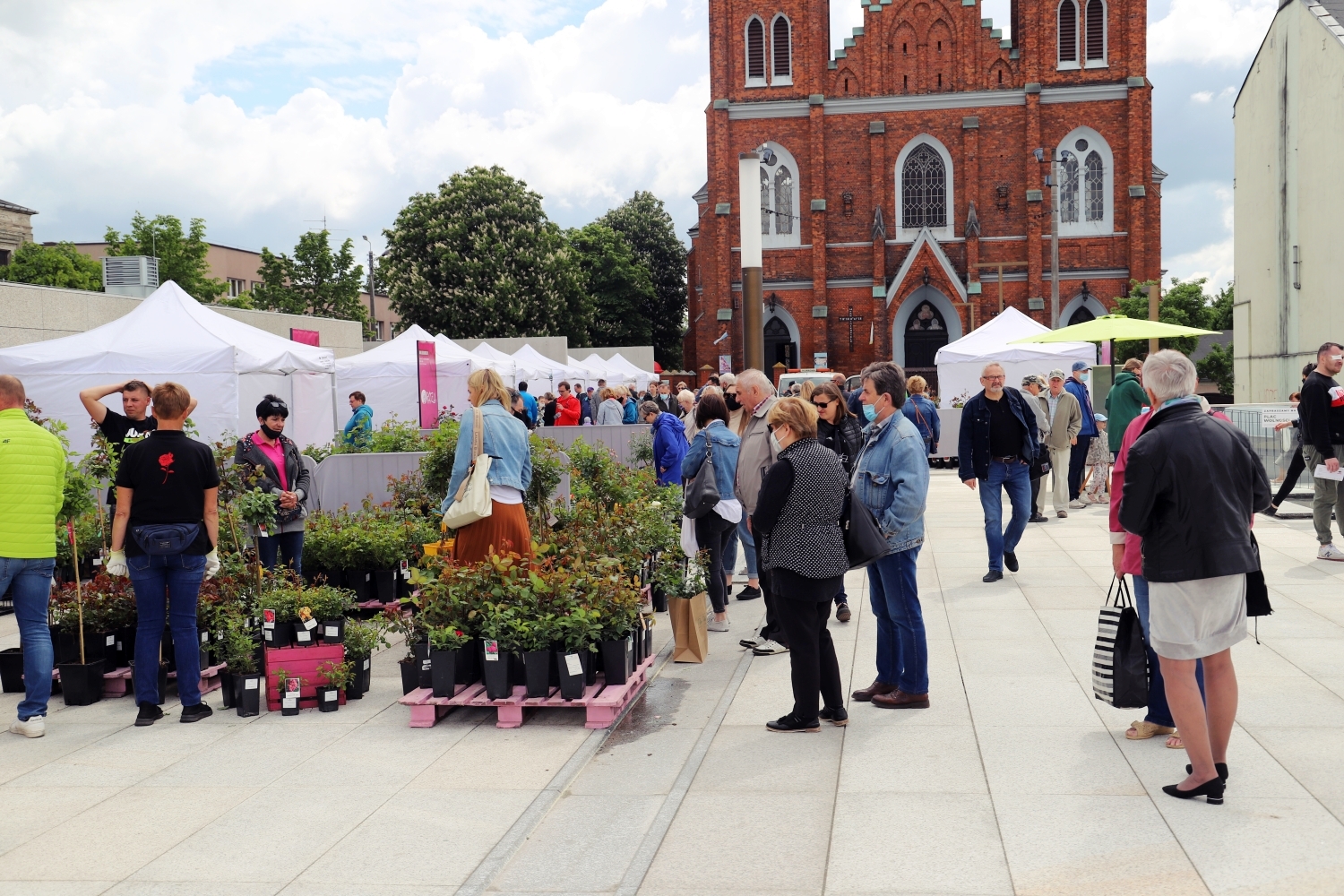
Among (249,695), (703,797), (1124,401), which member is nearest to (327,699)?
(249,695)

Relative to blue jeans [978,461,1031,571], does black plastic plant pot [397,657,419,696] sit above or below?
below

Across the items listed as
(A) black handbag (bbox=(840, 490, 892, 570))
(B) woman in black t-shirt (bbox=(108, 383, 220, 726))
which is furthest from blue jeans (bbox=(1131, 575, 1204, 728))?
(B) woman in black t-shirt (bbox=(108, 383, 220, 726))

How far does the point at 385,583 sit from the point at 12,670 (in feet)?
9.40

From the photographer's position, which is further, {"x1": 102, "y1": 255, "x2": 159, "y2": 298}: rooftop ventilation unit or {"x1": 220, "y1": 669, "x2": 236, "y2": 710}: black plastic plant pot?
{"x1": 102, "y1": 255, "x2": 159, "y2": 298}: rooftop ventilation unit

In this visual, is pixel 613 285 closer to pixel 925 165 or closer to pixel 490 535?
pixel 925 165

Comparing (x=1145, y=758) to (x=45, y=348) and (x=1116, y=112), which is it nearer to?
(x=45, y=348)

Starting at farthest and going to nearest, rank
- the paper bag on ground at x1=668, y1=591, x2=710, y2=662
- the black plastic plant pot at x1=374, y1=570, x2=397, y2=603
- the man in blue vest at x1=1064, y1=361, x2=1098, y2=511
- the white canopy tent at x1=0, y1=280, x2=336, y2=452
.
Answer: the man in blue vest at x1=1064, y1=361, x2=1098, y2=511 → the white canopy tent at x1=0, y1=280, x2=336, y2=452 → the black plastic plant pot at x1=374, y1=570, x2=397, y2=603 → the paper bag on ground at x1=668, y1=591, x2=710, y2=662

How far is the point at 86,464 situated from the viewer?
25.0 ft

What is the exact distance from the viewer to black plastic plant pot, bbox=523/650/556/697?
21.3ft

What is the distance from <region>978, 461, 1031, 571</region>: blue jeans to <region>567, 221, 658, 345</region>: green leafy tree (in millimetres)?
54423

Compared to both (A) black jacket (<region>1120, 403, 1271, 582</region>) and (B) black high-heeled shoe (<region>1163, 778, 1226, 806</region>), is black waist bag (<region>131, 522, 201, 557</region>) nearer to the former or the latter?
(A) black jacket (<region>1120, 403, 1271, 582</region>)

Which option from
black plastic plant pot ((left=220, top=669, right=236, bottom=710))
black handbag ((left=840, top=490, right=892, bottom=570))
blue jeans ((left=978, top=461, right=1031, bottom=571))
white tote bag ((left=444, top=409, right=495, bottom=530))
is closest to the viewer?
black handbag ((left=840, top=490, right=892, bottom=570))

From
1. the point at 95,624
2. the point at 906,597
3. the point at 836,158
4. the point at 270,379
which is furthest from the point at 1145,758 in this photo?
the point at 836,158

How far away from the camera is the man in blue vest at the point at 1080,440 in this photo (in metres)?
15.9
